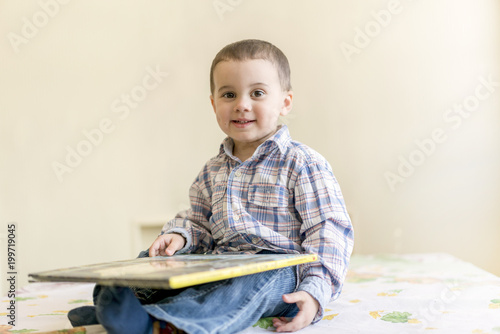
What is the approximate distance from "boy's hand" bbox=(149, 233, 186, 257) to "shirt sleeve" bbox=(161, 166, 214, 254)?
1cm

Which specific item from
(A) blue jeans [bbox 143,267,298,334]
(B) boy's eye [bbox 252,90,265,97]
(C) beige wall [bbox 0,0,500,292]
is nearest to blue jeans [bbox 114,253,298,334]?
(A) blue jeans [bbox 143,267,298,334]

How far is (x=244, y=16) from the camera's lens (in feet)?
6.61

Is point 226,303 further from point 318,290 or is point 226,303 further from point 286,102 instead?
point 286,102

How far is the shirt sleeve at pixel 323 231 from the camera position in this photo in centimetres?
96

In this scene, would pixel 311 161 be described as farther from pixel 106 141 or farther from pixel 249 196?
pixel 106 141

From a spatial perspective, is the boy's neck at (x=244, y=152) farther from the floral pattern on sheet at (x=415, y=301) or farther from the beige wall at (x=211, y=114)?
the beige wall at (x=211, y=114)

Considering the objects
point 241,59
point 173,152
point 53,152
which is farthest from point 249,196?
point 53,152

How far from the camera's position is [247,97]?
1104mm

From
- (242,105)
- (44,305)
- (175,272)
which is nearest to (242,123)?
(242,105)

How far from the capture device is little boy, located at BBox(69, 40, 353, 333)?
889mm

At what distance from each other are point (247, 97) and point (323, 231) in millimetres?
316

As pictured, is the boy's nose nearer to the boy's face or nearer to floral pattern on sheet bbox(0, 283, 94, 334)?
the boy's face

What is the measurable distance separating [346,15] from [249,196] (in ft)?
3.83

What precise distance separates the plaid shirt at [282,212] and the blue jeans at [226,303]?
0.18ft
